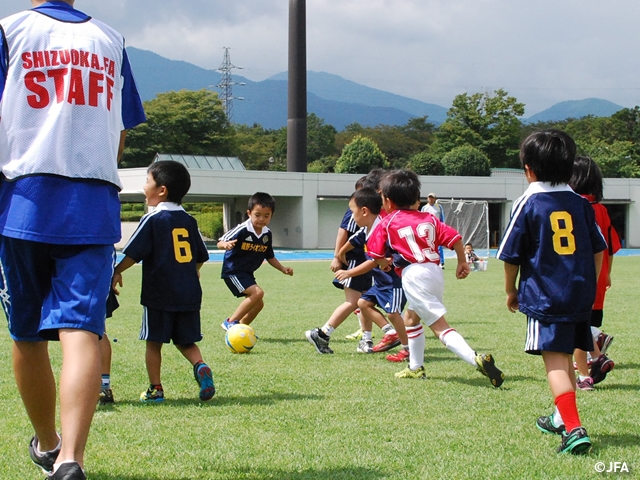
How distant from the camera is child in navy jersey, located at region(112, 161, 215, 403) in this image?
486 cm

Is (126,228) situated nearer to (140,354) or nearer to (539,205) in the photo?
(140,354)

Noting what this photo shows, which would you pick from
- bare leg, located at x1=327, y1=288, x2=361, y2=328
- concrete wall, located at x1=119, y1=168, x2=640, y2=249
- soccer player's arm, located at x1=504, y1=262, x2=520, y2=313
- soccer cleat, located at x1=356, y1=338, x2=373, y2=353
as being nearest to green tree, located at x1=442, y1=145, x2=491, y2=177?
concrete wall, located at x1=119, y1=168, x2=640, y2=249

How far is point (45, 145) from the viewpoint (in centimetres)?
278

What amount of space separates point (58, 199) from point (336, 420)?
2.24 metres

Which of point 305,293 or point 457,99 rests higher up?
point 457,99

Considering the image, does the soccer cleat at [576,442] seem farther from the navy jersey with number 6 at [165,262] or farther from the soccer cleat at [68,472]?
the navy jersey with number 6 at [165,262]

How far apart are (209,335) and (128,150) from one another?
62.6 metres

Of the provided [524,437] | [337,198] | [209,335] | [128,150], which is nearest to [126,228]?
[337,198]

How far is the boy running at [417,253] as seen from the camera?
A: 18.1ft

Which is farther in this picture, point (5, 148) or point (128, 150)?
point (128, 150)

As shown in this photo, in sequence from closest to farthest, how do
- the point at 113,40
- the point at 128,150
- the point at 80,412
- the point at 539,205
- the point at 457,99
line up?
the point at 80,412, the point at 113,40, the point at 539,205, the point at 128,150, the point at 457,99

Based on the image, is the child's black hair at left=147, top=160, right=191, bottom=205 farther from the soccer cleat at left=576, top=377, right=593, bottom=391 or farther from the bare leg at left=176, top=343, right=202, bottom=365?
the soccer cleat at left=576, top=377, right=593, bottom=391

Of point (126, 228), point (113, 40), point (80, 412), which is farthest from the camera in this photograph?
point (126, 228)

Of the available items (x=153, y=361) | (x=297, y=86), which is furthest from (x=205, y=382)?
(x=297, y=86)
